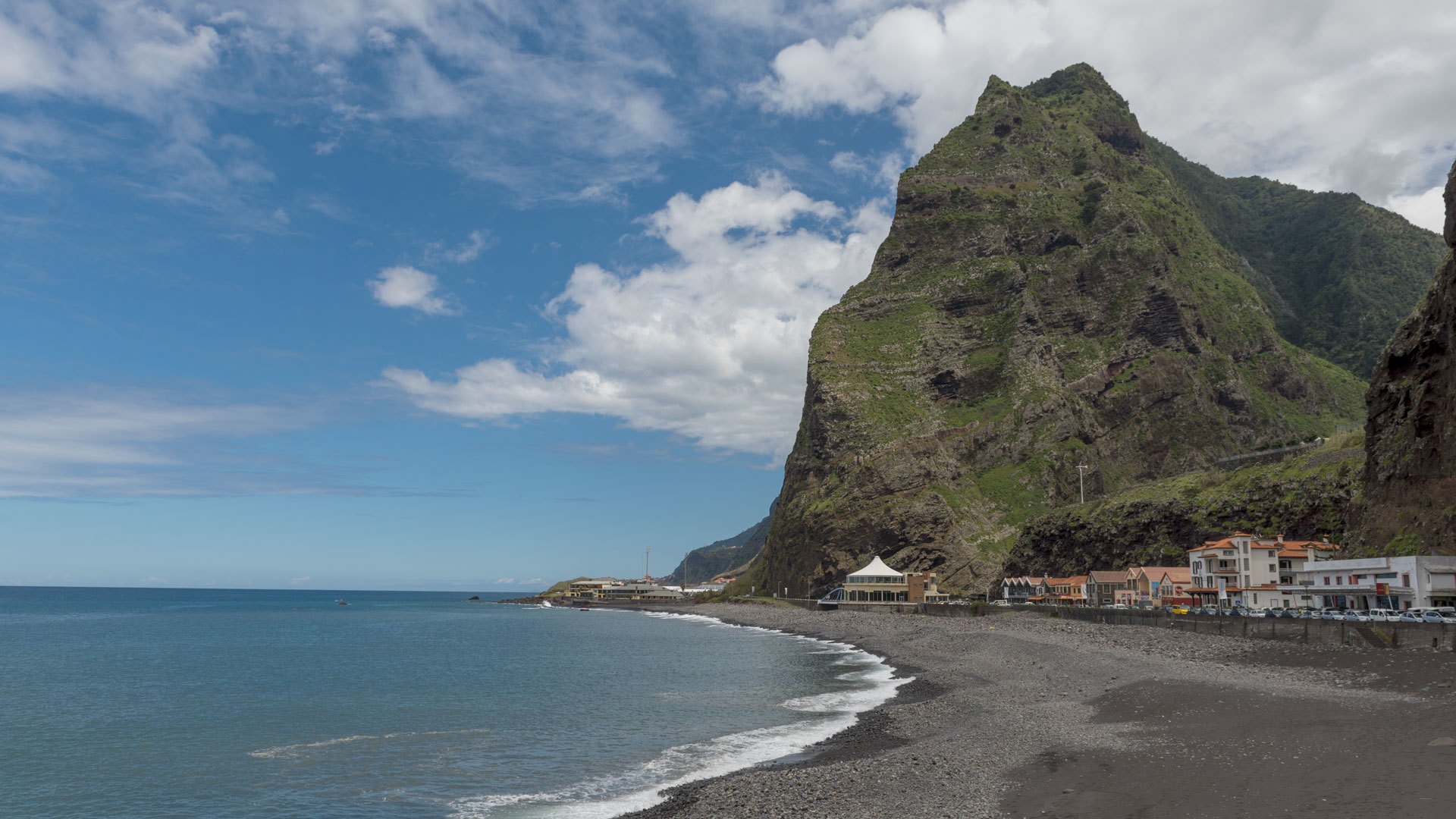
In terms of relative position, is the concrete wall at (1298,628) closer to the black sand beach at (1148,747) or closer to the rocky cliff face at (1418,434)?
the black sand beach at (1148,747)

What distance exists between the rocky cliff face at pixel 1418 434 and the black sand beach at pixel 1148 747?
21603mm

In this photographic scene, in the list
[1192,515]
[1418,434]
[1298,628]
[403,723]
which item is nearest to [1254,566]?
[1192,515]

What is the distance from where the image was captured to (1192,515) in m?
101

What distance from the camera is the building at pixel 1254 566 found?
253 feet

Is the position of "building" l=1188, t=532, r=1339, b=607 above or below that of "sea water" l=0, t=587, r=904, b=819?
above

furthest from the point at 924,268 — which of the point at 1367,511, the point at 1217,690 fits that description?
the point at 1217,690

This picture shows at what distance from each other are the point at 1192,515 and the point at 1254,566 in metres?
22.1

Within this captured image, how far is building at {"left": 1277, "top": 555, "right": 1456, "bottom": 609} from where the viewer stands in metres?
54.2

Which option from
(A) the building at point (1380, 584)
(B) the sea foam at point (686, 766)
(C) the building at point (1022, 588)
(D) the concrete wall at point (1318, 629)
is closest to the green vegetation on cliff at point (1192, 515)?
(C) the building at point (1022, 588)

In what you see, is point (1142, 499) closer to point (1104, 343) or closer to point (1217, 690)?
point (1104, 343)

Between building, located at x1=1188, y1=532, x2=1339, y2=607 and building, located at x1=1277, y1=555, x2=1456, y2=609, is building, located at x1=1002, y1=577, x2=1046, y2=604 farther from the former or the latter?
building, located at x1=1277, y1=555, x2=1456, y2=609

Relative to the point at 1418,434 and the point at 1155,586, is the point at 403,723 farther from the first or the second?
the point at 1155,586

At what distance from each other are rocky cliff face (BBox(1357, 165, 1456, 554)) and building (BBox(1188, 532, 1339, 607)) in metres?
10.6

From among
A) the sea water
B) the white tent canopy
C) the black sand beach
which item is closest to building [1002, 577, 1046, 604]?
the white tent canopy
